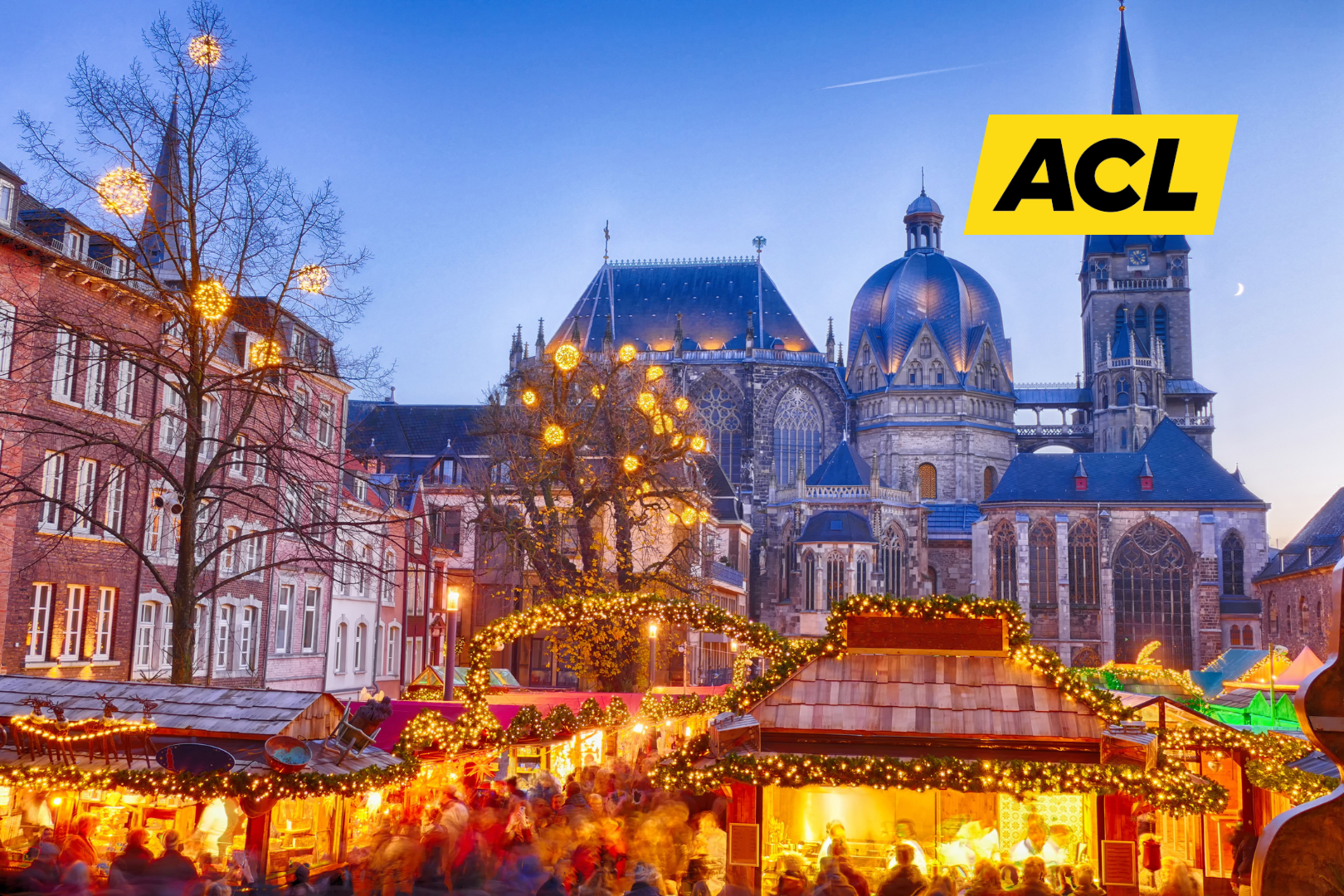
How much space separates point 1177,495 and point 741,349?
25.0 m

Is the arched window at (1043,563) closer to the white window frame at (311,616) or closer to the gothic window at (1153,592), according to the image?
the gothic window at (1153,592)

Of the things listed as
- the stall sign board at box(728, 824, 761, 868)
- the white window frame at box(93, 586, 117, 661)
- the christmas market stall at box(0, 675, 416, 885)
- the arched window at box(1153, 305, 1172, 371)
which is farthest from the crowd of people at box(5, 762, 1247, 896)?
the arched window at box(1153, 305, 1172, 371)

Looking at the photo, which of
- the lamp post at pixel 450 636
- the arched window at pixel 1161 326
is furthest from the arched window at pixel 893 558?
the lamp post at pixel 450 636

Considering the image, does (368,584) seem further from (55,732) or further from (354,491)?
(55,732)

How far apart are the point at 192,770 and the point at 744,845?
5.14 meters

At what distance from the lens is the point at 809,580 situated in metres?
63.3

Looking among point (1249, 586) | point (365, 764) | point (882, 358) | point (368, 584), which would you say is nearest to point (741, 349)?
point (882, 358)

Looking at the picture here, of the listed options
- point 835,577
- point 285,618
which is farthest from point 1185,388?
point 285,618

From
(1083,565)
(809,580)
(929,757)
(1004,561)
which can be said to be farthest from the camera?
(1004,561)

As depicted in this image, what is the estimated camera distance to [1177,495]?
62906 mm

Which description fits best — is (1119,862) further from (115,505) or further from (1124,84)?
(1124,84)

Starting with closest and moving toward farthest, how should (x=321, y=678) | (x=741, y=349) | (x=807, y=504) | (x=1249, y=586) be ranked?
(x=321, y=678), (x=1249, y=586), (x=807, y=504), (x=741, y=349)

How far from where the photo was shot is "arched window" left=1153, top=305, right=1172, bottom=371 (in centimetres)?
8388

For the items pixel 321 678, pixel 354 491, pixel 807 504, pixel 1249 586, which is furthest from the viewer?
pixel 807 504
